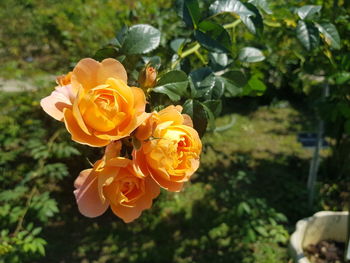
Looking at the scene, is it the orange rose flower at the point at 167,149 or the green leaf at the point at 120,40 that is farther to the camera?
the green leaf at the point at 120,40

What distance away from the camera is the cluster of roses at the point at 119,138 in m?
0.52

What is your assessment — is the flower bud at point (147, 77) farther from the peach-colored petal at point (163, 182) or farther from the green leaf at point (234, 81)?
the green leaf at point (234, 81)

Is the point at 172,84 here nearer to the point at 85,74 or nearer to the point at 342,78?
the point at 85,74

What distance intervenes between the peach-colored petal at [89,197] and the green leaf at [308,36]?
2.52ft

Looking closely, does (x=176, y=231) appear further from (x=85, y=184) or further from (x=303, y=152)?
(x=85, y=184)

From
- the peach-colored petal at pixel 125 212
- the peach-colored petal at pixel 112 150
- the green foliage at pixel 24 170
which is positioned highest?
the peach-colored petal at pixel 112 150

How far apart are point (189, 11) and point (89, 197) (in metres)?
0.50

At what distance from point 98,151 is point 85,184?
0.63 feet

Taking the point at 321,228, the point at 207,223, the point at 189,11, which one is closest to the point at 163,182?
the point at 189,11

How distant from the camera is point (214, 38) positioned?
83 cm

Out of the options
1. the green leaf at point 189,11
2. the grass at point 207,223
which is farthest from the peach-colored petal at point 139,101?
the grass at point 207,223

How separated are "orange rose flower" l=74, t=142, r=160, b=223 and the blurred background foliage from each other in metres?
0.90

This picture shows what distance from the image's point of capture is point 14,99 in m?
2.35

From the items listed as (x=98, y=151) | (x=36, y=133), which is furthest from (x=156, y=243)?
(x=98, y=151)
